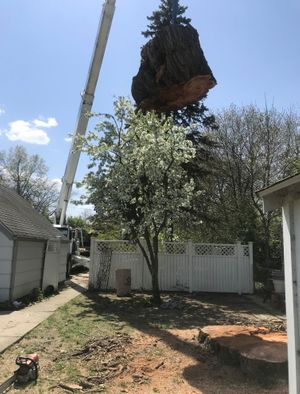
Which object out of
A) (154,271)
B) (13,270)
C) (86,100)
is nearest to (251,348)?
(154,271)

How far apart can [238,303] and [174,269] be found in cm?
330

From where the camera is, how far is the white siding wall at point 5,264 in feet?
40.4

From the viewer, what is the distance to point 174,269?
16.9 metres

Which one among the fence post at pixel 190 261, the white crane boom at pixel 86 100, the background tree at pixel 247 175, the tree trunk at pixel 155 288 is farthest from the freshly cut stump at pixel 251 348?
the background tree at pixel 247 175

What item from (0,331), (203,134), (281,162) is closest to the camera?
(0,331)

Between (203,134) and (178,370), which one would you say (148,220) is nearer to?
(178,370)

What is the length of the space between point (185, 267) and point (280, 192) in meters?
12.5

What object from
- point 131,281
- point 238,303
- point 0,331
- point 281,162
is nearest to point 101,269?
point 131,281

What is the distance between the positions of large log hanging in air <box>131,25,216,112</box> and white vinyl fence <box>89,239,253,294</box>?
19.4ft

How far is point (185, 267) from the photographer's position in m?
16.9

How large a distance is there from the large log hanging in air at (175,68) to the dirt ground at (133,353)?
7.08 m

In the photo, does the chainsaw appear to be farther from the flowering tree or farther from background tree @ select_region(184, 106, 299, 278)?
background tree @ select_region(184, 106, 299, 278)

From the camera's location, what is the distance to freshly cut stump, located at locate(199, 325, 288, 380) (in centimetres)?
573

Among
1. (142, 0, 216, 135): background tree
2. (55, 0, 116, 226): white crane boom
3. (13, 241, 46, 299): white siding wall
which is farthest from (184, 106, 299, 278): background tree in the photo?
(13, 241, 46, 299): white siding wall
